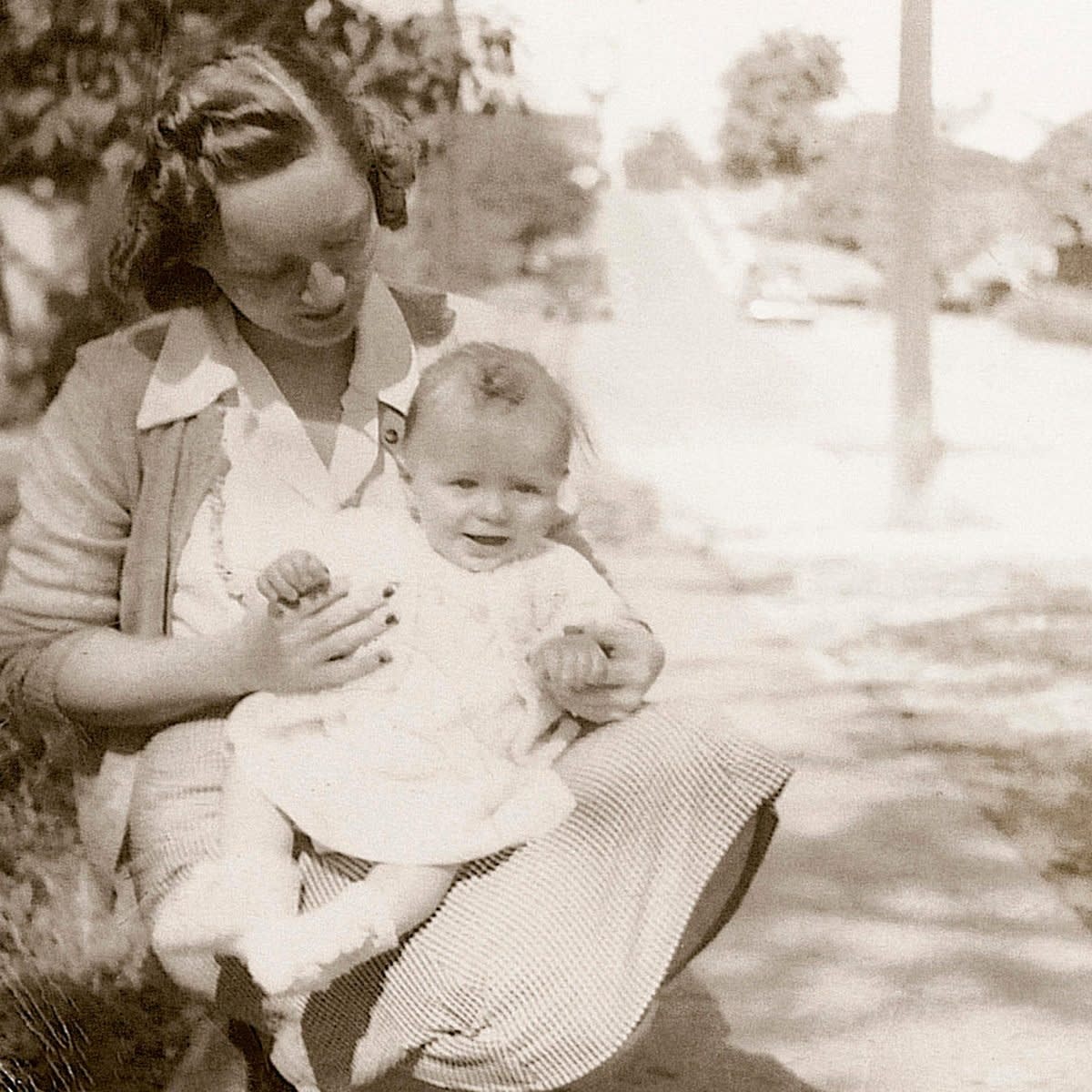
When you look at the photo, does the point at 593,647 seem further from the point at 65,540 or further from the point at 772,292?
the point at 772,292

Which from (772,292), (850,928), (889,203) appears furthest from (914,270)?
(850,928)

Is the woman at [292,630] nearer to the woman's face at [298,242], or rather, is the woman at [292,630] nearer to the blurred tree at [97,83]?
the woman's face at [298,242]

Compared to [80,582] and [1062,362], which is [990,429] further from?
[80,582]

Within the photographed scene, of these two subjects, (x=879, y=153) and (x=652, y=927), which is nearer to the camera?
(x=652, y=927)

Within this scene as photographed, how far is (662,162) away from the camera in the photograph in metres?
2.41

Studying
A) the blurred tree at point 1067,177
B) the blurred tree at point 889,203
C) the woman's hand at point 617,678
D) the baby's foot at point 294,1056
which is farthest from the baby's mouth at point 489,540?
the blurred tree at point 1067,177

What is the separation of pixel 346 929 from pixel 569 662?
0.98ft

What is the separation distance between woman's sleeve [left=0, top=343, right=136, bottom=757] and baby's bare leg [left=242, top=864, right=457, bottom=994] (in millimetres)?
380

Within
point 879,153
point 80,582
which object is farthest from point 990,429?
point 80,582

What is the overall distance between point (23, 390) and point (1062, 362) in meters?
1.41

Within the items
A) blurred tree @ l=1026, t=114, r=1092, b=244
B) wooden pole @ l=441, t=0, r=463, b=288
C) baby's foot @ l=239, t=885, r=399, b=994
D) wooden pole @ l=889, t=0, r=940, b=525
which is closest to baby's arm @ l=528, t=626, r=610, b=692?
baby's foot @ l=239, t=885, r=399, b=994

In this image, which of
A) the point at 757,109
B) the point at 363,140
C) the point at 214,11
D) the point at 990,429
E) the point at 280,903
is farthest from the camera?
the point at 990,429

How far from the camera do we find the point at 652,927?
1744 mm

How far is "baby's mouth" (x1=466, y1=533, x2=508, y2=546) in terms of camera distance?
5.74 feet
